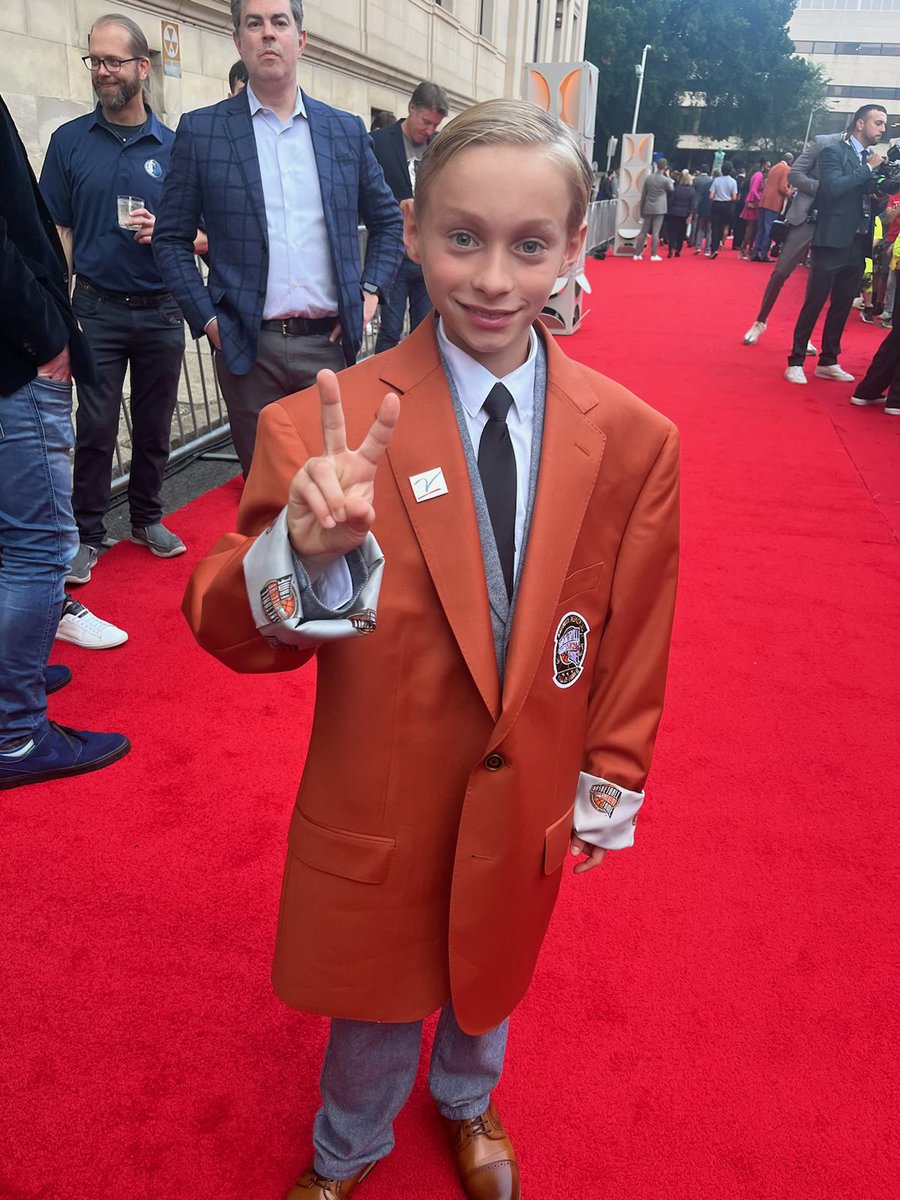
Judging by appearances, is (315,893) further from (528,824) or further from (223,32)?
(223,32)

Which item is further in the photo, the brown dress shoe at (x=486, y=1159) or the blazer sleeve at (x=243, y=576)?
the brown dress shoe at (x=486, y=1159)

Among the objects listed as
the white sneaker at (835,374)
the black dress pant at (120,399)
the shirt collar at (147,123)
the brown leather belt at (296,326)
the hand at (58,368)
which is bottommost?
the white sneaker at (835,374)

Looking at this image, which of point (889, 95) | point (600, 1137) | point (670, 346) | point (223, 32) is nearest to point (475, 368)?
point (600, 1137)

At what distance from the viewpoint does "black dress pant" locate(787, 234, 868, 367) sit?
748 centimetres

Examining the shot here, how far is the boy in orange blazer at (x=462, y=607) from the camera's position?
1159 mm

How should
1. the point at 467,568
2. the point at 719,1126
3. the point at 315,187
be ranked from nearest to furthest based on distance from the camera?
the point at 467,568, the point at 719,1126, the point at 315,187

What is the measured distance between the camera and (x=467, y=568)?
121 centimetres

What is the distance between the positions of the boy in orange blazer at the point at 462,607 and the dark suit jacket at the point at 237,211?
7.52ft

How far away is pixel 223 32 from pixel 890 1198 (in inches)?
493

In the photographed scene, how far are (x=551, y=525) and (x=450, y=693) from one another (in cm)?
27

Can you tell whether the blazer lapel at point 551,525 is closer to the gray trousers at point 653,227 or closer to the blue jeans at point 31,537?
the blue jeans at point 31,537

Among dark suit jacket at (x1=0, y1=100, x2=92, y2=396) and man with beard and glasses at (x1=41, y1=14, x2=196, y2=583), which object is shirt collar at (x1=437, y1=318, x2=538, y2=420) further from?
man with beard and glasses at (x1=41, y1=14, x2=196, y2=583)

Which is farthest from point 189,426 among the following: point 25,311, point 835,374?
point 835,374

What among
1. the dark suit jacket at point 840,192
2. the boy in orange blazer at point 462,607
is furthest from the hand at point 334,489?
the dark suit jacket at point 840,192
